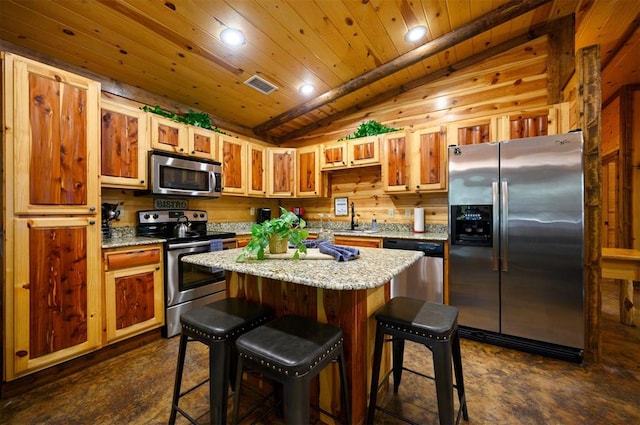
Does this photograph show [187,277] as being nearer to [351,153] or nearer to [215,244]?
[215,244]

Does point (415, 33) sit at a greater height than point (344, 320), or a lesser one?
greater

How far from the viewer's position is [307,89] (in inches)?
133

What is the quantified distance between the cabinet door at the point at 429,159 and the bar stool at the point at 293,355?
2.36 metres

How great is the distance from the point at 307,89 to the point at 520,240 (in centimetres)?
287

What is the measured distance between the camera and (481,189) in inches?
95.6

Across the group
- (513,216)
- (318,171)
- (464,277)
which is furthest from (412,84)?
(464,277)

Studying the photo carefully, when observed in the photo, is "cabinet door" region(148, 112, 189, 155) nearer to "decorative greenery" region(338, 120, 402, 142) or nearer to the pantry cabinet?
the pantry cabinet

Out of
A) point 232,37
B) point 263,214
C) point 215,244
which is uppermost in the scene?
point 232,37

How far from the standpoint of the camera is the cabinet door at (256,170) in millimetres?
3727

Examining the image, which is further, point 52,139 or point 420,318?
point 52,139

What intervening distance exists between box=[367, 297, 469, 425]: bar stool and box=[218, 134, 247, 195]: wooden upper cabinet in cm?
268

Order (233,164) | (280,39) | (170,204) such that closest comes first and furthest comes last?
1. (280,39)
2. (170,204)
3. (233,164)

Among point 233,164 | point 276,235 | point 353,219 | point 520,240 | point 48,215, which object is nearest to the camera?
point 276,235

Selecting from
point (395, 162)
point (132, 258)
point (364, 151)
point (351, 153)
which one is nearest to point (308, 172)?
point (351, 153)
